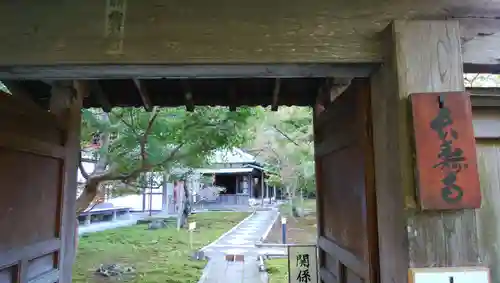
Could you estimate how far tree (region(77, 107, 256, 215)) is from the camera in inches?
236

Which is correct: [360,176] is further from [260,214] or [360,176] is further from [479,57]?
[260,214]

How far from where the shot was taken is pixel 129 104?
372 cm

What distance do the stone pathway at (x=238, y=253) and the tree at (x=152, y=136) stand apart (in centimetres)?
270

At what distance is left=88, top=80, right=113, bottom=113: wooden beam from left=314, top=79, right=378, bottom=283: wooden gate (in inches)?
74.5

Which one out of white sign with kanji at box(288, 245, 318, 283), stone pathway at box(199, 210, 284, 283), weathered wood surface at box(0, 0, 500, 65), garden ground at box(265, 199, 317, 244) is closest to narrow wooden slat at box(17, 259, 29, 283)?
weathered wood surface at box(0, 0, 500, 65)

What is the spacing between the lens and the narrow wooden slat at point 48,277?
273 centimetres

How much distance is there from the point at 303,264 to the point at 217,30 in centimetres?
288

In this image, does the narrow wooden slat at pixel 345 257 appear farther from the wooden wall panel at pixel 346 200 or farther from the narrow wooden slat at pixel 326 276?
the narrow wooden slat at pixel 326 276

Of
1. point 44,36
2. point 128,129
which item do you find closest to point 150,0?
point 44,36

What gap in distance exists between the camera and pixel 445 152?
1.59m

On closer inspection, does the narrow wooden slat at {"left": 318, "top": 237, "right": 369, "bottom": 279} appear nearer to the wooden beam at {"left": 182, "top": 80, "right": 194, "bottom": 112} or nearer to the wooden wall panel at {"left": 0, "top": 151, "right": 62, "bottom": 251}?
the wooden beam at {"left": 182, "top": 80, "right": 194, "bottom": 112}

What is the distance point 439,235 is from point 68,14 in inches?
72.9

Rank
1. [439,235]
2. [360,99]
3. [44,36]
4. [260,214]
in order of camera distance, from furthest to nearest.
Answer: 1. [260,214]
2. [360,99]
3. [44,36]
4. [439,235]

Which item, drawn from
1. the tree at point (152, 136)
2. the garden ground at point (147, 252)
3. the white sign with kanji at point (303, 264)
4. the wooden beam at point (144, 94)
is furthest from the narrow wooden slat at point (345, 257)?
the garden ground at point (147, 252)
